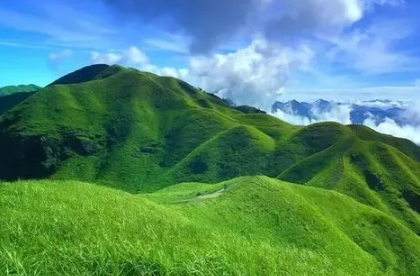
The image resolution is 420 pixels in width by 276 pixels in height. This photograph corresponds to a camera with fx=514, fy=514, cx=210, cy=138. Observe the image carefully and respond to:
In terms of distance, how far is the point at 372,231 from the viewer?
90000 millimetres

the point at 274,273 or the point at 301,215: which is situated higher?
the point at 274,273

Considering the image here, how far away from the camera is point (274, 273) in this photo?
14992mm

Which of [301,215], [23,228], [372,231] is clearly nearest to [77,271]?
[23,228]

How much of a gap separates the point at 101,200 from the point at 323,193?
201 feet

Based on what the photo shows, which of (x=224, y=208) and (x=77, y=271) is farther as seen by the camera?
(x=224, y=208)

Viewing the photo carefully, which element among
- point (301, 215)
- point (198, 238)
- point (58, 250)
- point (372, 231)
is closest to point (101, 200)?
point (198, 238)

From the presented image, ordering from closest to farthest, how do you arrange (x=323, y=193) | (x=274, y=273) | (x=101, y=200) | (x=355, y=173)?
1. (x=274, y=273)
2. (x=101, y=200)
3. (x=323, y=193)
4. (x=355, y=173)

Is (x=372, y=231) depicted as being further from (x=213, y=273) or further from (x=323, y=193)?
(x=213, y=273)

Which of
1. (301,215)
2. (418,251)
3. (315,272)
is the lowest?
(418,251)

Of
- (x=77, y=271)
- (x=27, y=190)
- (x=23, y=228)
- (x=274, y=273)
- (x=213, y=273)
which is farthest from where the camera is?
(x=27, y=190)

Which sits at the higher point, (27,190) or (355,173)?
(27,190)

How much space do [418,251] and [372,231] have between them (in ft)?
43.6

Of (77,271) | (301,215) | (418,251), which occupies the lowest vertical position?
(418,251)

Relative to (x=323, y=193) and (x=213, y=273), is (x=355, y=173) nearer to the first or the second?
(x=323, y=193)
